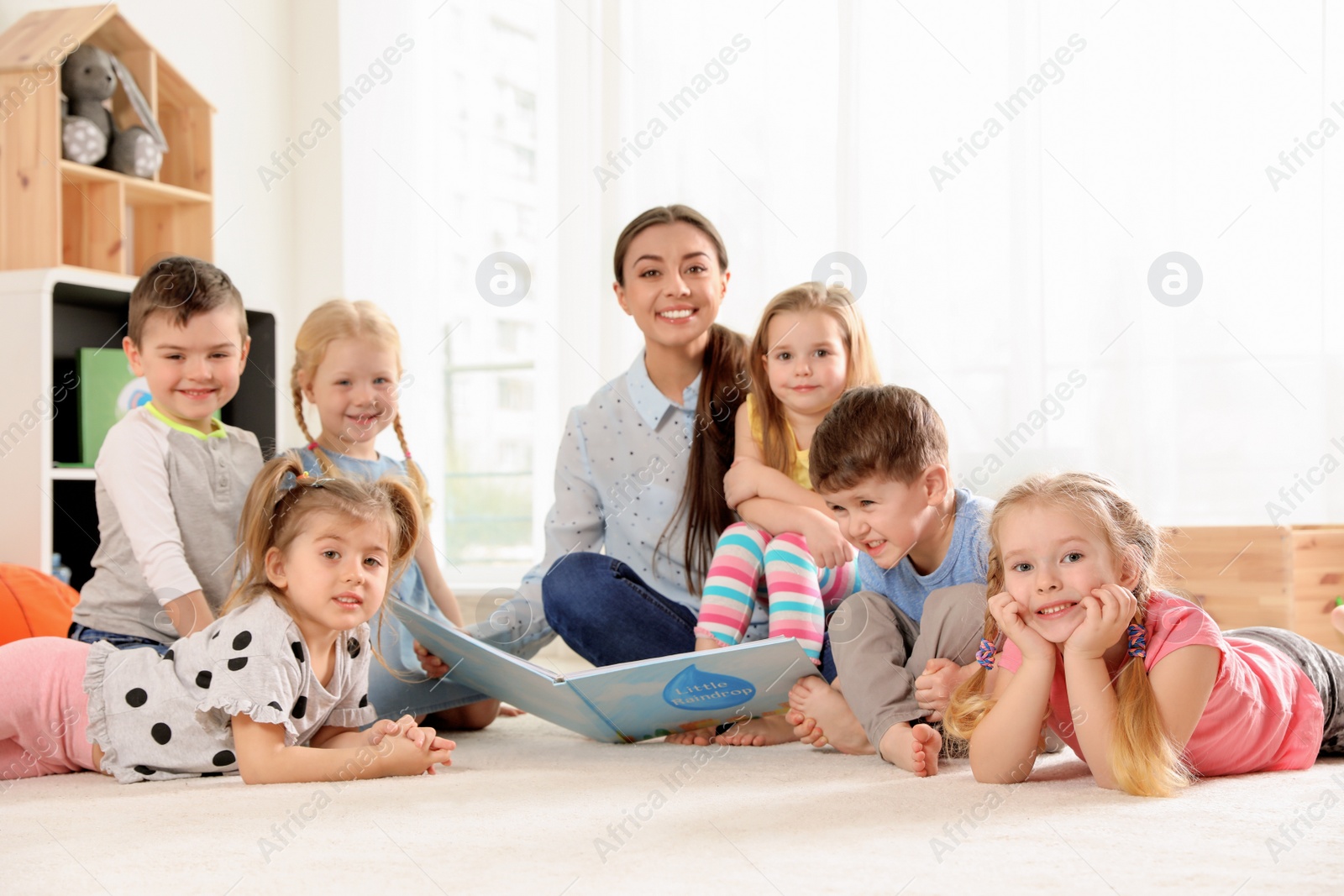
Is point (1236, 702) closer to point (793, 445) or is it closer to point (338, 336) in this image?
point (793, 445)

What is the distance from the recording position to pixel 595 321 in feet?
9.41

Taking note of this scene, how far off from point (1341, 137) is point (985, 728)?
1728 millimetres

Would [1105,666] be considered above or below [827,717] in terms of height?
above

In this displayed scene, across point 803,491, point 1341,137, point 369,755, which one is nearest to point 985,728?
point 803,491

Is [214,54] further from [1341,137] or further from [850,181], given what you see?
[1341,137]

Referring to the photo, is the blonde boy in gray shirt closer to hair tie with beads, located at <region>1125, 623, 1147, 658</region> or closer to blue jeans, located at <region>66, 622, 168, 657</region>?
blue jeans, located at <region>66, 622, 168, 657</region>

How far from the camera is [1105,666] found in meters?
1.06

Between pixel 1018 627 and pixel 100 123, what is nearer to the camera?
pixel 1018 627

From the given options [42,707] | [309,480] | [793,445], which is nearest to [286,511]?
[309,480]

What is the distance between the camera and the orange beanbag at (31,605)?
1712 millimetres

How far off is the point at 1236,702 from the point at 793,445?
A: 27.0 inches

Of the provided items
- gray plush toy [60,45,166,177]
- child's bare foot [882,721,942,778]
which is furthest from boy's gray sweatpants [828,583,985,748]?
gray plush toy [60,45,166,177]

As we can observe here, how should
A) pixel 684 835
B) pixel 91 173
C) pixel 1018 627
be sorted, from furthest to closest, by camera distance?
pixel 91 173
pixel 1018 627
pixel 684 835

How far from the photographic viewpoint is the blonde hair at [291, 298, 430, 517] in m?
1.66
